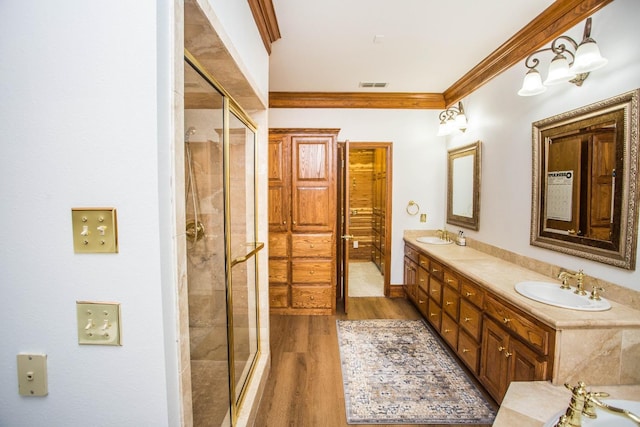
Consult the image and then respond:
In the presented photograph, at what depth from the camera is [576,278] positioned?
1.85m

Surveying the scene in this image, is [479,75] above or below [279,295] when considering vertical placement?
above

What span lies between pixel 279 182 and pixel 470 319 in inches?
92.9

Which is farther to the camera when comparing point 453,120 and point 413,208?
point 413,208

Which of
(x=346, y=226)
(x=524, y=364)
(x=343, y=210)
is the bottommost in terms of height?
(x=524, y=364)

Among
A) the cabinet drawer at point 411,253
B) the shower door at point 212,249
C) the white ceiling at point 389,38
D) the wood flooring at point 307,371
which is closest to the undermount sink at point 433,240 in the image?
the cabinet drawer at point 411,253

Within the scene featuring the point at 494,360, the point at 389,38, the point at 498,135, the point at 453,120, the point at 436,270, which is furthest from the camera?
the point at 453,120

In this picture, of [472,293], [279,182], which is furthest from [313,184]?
[472,293]

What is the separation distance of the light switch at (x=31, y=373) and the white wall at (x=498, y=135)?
2.59 metres

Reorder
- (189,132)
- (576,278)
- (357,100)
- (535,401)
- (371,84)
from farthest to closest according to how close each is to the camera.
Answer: (357,100) < (371,84) < (576,278) < (189,132) < (535,401)

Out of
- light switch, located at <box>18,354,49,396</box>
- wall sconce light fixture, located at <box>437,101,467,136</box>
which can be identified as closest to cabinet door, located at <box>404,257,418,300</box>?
wall sconce light fixture, located at <box>437,101,467,136</box>

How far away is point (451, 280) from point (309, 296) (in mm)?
1657

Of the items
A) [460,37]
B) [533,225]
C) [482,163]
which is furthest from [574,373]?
[460,37]

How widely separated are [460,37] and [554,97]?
0.93 metres

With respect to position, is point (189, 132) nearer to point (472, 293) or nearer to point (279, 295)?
point (472, 293)
